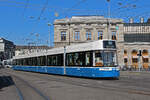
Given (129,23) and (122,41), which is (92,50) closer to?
(122,41)

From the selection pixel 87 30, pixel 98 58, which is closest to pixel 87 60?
pixel 98 58

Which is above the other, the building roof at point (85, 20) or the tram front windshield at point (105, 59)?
the building roof at point (85, 20)

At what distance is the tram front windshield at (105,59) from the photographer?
18.0 meters

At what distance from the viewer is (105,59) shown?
18.1 m

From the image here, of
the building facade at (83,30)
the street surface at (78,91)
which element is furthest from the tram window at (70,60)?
the building facade at (83,30)

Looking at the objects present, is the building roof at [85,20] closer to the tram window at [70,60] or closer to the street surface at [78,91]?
the tram window at [70,60]

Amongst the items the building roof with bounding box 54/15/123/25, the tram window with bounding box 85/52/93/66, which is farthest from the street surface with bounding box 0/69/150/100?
the building roof with bounding box 54/15/123/25

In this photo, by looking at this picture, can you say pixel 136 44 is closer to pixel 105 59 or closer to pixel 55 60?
pixel 55 60

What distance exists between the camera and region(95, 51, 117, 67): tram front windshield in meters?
18.0

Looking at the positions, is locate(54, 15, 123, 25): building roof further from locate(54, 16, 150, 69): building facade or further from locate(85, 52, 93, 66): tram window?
locate(85, 52, 93, 66): tram window

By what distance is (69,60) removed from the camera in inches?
864

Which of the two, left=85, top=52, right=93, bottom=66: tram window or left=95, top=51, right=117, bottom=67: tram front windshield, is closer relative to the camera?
left=95, top=51, right=117, bottom=67: tram front windshield

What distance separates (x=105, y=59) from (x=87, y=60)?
66.8 inches

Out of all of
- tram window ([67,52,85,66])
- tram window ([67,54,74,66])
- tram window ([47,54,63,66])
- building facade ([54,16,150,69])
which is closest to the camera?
tram window ([67,52,85,66])
